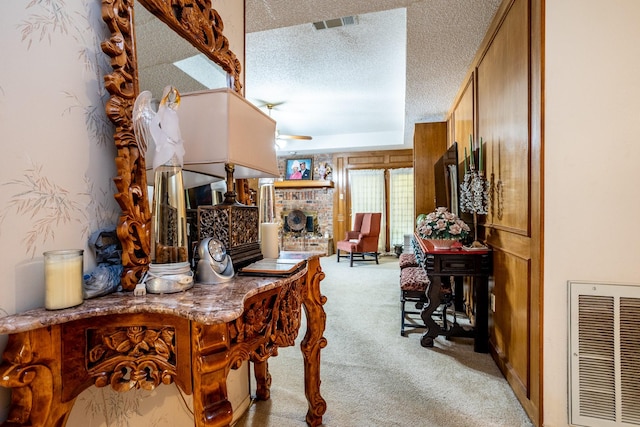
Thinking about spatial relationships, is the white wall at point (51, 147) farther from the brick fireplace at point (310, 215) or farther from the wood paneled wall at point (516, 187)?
the brick fireplace at point (310, 215)

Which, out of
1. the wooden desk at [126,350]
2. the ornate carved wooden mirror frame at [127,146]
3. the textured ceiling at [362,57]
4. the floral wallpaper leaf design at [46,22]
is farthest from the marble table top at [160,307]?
the textured ceiling at [362,57]

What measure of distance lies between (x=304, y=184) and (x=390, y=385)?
18.8 feet

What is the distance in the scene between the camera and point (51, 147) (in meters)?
0.79

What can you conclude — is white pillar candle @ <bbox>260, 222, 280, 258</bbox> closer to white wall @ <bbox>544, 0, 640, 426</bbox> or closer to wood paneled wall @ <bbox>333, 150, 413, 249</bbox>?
white wall @ <bbox>544, 0, 640, 426</bbox>

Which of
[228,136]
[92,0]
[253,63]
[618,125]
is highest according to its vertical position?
[253,63]

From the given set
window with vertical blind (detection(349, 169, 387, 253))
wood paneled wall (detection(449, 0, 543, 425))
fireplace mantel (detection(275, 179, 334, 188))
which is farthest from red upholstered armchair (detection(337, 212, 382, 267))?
wood paneled wall (detection(449, 0, 543, 425))

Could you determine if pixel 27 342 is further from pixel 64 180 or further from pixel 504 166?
pixel 504 166

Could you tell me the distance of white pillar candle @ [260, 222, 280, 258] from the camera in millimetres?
1431

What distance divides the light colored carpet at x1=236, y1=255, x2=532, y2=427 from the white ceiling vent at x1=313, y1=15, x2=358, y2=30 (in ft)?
9.06

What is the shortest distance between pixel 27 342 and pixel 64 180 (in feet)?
1.35

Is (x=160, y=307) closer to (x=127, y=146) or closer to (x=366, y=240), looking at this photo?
(x=127, y=146)

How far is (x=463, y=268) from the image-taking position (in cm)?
232

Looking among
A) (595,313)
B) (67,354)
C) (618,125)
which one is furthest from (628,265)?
(67,354)

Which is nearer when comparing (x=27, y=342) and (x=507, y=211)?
(x=27, y=342)
